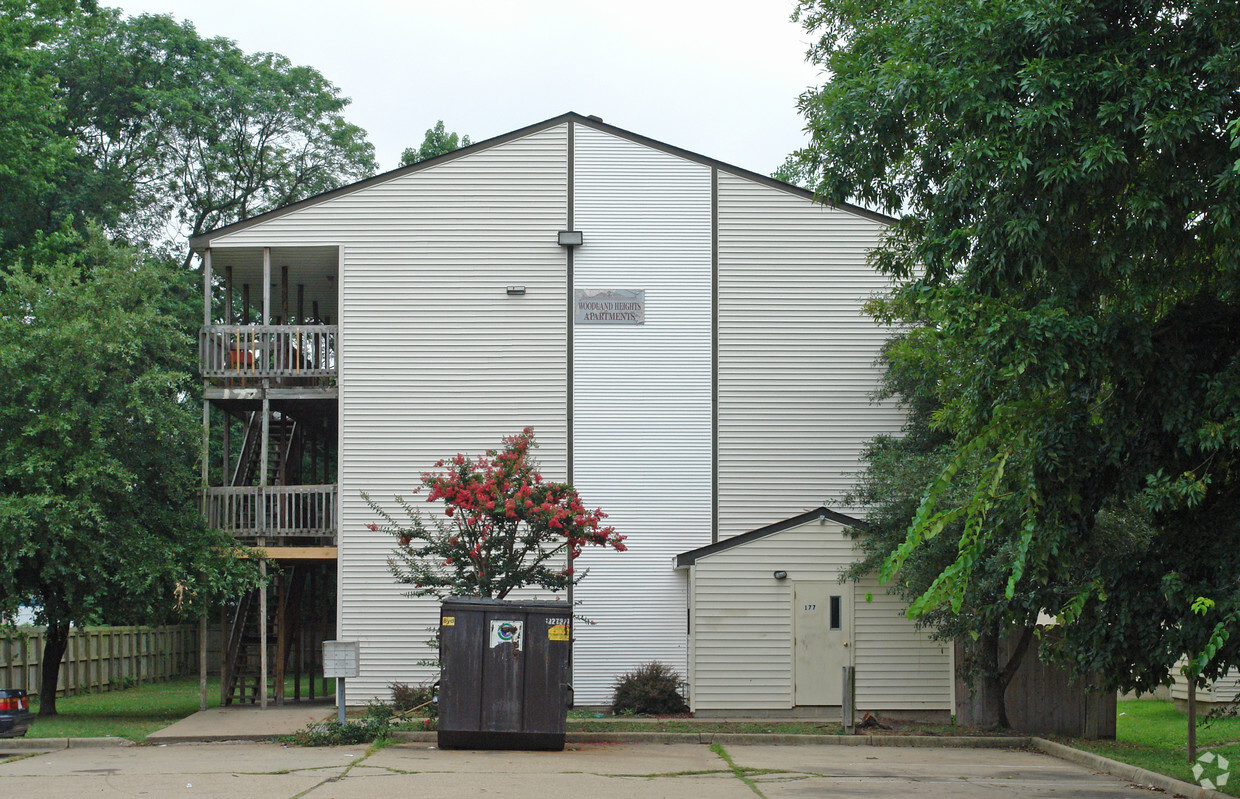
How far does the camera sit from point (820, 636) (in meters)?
19.4

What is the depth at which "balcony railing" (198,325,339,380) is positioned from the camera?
21156 mm

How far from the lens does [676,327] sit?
71.6 feet

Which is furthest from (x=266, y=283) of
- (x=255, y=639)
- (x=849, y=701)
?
(x=849, y=701)

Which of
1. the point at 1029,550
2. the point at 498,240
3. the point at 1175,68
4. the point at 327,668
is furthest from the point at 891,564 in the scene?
the point at 498,240

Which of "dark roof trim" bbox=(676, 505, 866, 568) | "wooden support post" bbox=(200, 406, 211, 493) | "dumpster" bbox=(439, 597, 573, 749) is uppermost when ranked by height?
"wooden support post" bbox=(200, 406, 211, 493)

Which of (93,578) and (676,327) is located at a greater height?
(676,327)

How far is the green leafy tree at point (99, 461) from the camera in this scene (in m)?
18.3

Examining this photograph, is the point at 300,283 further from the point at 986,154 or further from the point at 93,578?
the point at 986,154

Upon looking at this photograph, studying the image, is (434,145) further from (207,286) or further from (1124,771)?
(1124,771)

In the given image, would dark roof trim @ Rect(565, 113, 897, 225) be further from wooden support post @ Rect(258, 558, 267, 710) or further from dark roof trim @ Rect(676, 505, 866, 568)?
wooden support post @ Rect(258, 558, 267, 710)

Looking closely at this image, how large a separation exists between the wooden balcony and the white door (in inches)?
316

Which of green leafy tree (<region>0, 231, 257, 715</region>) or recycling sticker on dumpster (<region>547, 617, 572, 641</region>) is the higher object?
green leafy tree (<region>0, 231, 257, 715</region>)

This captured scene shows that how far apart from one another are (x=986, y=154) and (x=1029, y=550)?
3481mm

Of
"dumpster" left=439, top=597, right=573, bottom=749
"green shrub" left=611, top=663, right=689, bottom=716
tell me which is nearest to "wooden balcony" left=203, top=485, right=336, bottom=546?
"green shrub" left=611, top=663, right=689, bottom=716
